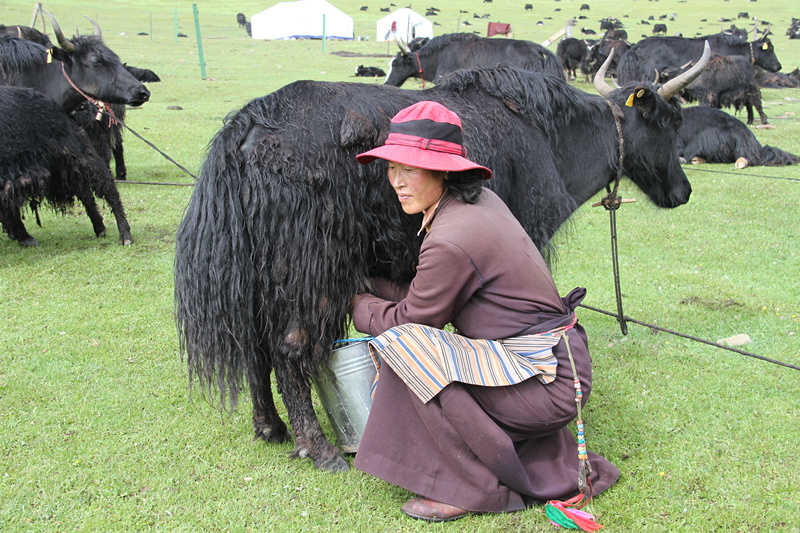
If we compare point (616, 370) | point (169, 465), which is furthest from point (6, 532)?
point (616, 370)

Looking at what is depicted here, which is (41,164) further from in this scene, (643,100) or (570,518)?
(570,518)

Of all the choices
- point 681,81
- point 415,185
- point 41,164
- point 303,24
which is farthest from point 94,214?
point 303,24

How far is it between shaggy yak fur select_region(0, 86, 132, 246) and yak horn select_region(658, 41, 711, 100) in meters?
4.72

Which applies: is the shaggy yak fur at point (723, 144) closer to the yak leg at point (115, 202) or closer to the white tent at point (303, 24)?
the yak leg at point (115, 202)

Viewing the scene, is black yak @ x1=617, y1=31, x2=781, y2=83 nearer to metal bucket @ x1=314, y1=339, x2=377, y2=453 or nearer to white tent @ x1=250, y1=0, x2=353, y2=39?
metal bucket @ x1=314, y1=339, x2=377, y2=453

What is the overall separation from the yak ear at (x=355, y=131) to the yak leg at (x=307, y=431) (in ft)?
3.36

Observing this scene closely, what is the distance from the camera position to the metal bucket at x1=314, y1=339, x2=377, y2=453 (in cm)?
272

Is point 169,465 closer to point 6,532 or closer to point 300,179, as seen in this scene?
point 6,532

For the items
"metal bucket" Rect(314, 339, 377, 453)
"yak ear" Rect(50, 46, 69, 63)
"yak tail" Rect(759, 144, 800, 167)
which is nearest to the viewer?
"metal bucket" Rect(314, 339, 377, 453)

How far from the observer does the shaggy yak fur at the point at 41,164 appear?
17.3 feet

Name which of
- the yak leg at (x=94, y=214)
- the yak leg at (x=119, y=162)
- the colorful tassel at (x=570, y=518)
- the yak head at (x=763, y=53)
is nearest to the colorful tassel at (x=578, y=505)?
the colorful tassel at (x=570, y=518)

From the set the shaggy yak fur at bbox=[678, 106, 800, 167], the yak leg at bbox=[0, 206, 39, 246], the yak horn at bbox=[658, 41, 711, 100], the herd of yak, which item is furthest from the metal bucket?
the shaggy yak fur at bbox=[678, 106, 800, 167]

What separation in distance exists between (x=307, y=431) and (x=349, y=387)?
280 mm

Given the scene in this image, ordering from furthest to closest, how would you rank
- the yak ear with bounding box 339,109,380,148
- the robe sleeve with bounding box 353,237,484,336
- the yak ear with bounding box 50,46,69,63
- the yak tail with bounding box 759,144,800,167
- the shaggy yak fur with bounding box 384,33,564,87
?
the shaggy yak fur with bounding box 384,33,564,87, the yak tail with bounding box 759,144,800,167, the yak ear with bounding box 50,46,69,63, the yak ear with bounding box 339,109,380,148, the robe sleeve with bounding box 353,237,484,336
